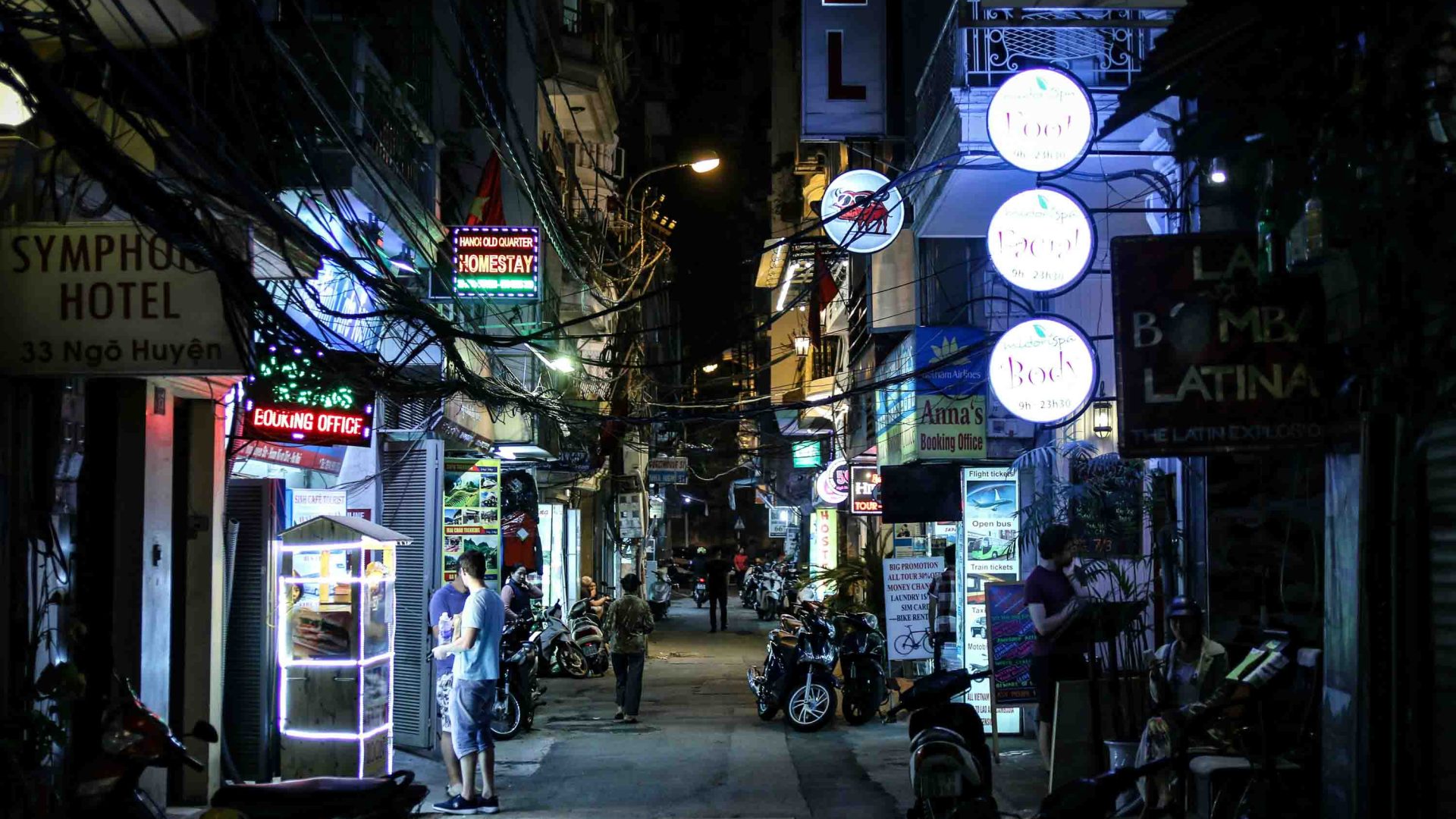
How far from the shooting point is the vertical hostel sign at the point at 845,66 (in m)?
21.5

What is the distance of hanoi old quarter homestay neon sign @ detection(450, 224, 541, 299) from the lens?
640 inches

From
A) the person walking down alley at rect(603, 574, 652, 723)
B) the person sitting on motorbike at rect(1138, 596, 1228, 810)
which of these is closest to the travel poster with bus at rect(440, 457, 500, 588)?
the person walking down alley at rect(603, 574, 652, 723)

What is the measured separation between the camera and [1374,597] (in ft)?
16.8

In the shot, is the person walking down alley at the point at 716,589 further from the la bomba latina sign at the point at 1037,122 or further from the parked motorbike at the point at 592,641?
the la bomba latina sign at the point at 1037,122

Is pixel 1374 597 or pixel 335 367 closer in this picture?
pixel 1374 597

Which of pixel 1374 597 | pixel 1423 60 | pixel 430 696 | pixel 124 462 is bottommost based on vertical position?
pixel 430 696

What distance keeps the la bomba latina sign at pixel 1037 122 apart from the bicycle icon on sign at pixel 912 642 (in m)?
7.29

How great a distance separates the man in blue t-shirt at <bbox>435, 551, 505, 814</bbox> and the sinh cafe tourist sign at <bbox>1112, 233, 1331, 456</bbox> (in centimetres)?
619

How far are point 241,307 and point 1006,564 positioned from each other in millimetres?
10459

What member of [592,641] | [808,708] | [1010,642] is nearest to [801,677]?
[808,708]

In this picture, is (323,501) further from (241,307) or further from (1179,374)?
(1179,374)

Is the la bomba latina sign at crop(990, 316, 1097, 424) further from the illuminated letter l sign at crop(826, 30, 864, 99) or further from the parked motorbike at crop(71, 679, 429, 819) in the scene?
the illuminated letter l sign at crop(826, 30, 864, 99)

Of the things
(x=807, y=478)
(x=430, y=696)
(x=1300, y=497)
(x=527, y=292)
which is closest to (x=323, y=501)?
(x=430, y=696)

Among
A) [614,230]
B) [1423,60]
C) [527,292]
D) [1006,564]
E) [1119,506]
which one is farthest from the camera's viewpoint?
[614,230]
